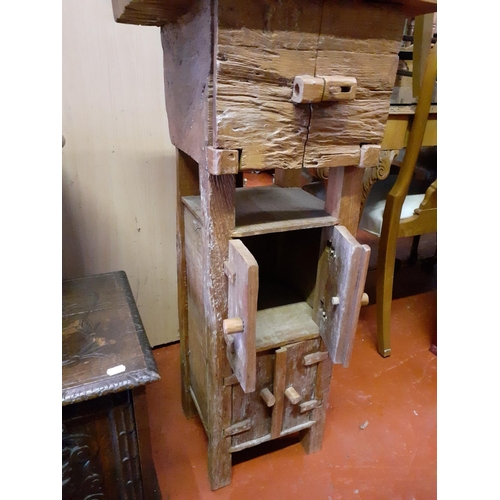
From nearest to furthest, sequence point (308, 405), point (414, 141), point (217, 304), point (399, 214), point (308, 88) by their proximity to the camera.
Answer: point (308, 88) < point (217, 304) < point (308, 405) < point (414, 141) < point (399, 214)

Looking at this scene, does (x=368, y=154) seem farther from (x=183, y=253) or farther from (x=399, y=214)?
(x=399, y=214)

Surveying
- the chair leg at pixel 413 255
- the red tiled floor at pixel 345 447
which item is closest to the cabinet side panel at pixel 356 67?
the red tiled floor at pixel 345 447

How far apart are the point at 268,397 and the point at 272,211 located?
498 mm

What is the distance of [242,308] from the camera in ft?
2.73

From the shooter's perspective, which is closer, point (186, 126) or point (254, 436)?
point (186, 126)

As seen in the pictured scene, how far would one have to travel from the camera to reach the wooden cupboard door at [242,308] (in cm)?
79

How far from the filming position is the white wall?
119 centimetres

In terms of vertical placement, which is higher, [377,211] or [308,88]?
[308,88]

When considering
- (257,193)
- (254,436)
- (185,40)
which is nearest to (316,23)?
(185,40)

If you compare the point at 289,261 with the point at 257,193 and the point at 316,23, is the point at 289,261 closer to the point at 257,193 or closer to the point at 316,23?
the point at 257,193

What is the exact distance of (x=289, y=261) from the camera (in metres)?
1.27

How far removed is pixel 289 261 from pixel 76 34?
3.01ft

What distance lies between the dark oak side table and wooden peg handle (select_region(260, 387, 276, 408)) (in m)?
0.32

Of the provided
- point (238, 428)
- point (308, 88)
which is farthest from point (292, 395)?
point (308, 88)
